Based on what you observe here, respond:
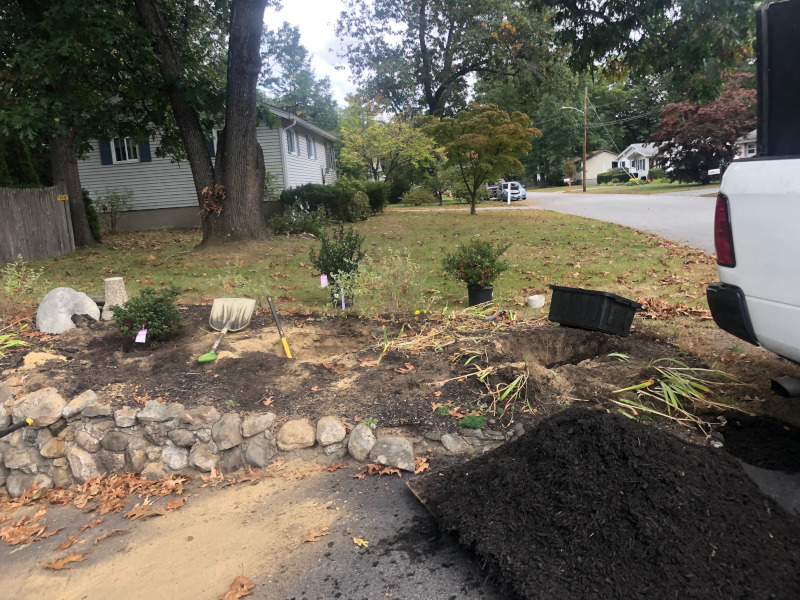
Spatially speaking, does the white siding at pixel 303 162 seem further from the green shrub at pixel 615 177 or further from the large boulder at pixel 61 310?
the green shrub at pixel 615 177

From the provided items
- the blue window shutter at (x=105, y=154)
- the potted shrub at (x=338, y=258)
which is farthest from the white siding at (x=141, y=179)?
the potted shrub at (x=338, y=258)

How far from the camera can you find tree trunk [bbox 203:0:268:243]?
449 inches

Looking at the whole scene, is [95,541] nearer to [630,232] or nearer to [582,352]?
[582,352]

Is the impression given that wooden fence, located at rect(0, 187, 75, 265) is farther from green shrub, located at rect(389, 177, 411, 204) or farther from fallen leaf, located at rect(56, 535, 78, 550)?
green shrub, located at rect(389, 177, 411, 204)

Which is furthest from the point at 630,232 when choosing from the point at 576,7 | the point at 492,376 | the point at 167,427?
the point at 167,427

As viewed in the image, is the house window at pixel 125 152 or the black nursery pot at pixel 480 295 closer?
the black nursery pot at pixel 480 295

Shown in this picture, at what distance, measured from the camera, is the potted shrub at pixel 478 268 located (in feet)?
22.5

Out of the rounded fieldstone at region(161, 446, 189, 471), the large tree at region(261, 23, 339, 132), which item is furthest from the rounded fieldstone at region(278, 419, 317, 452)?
the large tree at region(261, 23, 339, 132)

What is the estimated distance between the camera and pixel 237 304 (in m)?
5.45

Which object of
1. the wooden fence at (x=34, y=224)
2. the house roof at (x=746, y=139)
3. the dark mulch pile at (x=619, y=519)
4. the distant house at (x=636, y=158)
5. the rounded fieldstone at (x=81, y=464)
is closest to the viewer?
the dark mulch pile at (x=619, y=519)

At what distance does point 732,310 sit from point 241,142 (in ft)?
35.1

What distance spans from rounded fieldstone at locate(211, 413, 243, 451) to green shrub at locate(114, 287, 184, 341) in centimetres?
158

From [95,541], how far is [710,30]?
33.7 ft

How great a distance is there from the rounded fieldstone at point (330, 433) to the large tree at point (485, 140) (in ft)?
57.4
